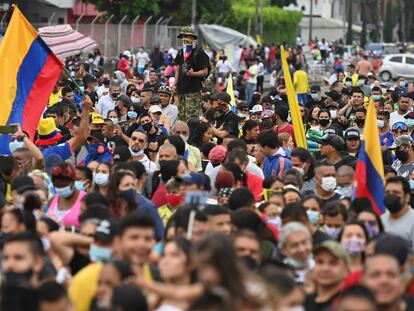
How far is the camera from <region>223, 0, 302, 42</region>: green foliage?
84188 mm

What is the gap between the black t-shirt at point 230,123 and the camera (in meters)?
18.9

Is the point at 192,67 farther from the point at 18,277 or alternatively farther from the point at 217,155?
the point at 18,277

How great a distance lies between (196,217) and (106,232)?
0.66 m

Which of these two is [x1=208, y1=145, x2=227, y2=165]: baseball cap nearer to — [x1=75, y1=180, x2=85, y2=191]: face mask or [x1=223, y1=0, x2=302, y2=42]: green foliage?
[x1=75, y1=180, x2=85, y2=191]: face mask

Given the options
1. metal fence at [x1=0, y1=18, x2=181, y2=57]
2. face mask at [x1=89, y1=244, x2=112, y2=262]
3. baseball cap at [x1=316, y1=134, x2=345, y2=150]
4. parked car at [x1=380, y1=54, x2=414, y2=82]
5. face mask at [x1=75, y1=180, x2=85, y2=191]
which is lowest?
parked car at [x1=380, y1=54, x2=414, y2=82]

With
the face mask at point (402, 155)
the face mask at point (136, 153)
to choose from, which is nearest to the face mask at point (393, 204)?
the face mask at point (136, 153)

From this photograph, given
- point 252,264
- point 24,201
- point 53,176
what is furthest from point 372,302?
point 53,176

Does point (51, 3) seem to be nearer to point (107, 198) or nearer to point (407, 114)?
point (407, 114)

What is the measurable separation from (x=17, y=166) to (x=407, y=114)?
9.41 metres

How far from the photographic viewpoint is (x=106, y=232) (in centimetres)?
949

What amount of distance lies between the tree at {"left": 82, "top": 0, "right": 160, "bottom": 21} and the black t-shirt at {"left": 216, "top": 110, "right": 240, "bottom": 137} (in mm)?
40864

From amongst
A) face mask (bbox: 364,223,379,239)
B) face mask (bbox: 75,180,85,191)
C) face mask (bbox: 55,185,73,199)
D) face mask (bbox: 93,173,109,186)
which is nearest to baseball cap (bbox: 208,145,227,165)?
face mask (bbox: 75,180,85,191)

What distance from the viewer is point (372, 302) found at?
7.77m

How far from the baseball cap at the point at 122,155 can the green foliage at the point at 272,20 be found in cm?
6660
